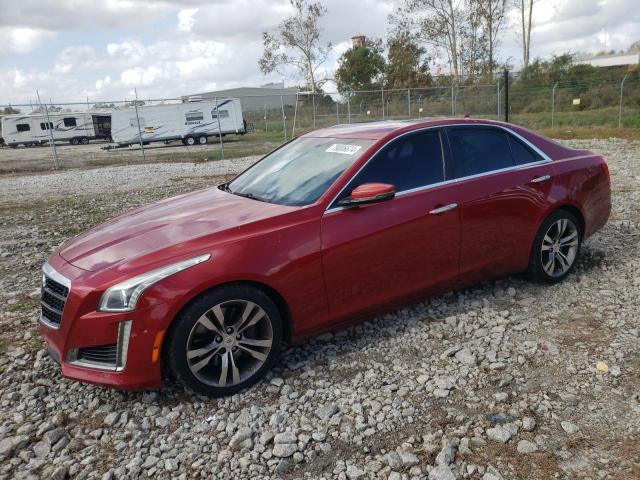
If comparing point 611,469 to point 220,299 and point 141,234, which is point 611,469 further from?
point 141,234

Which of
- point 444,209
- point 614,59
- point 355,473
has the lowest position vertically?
point 355,473

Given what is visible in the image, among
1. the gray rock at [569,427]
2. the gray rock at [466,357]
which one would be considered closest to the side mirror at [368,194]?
the gray rock at [466,357]

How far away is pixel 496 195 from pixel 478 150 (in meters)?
0.41

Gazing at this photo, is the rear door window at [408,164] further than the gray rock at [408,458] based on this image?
Yes

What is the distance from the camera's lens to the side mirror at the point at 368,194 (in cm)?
356

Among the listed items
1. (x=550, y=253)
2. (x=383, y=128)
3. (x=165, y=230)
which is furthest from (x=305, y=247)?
(x=550, y=253)

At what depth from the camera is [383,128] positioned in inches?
165

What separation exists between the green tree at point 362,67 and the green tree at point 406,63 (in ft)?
8.74

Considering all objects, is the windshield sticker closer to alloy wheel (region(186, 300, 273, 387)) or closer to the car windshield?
the car windshield

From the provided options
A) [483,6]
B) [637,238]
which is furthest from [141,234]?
[483,6]

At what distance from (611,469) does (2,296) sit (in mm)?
5399

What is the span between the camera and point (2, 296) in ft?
17.4

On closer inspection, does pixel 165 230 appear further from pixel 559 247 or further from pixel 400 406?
pixel 559 247

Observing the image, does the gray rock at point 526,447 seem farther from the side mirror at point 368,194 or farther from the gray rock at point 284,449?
the side mirror at point 368,194
